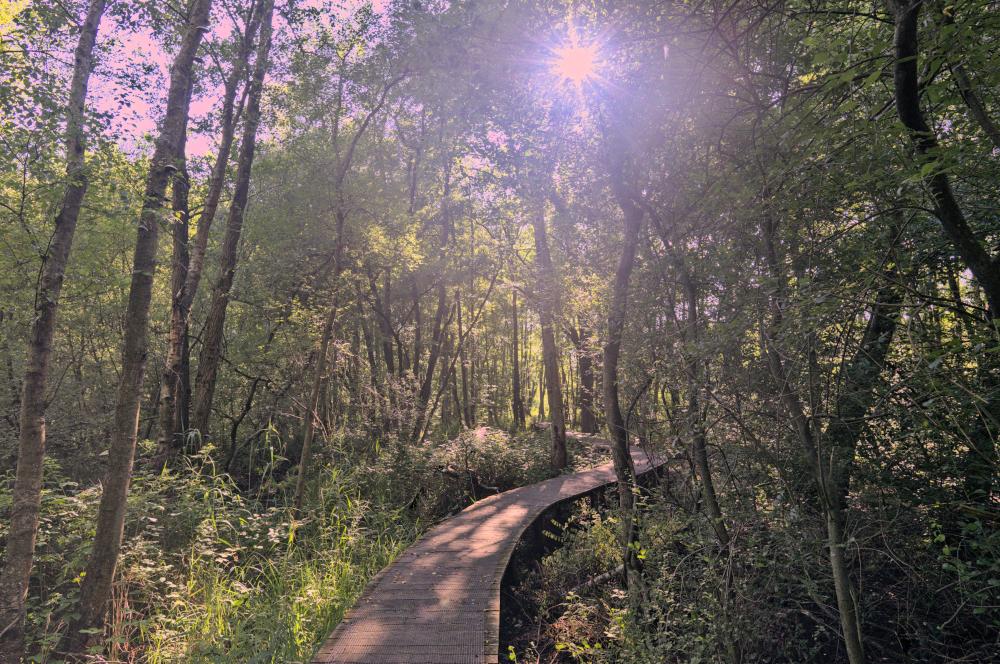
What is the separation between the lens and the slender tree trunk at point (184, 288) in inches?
327

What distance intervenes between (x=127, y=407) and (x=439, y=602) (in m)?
3.43

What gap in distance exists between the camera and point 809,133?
2.75 m

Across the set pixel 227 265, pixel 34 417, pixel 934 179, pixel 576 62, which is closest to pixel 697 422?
pixel 934 179

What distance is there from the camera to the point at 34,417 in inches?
193

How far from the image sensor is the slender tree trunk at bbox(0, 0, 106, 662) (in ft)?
15.0

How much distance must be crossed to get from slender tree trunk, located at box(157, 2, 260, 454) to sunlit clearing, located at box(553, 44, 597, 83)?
19.8 feet

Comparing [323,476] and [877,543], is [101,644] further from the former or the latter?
[877,543]

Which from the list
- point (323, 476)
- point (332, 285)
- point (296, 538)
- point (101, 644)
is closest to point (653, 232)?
point (332, 285)

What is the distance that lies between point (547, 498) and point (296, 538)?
13.7ft

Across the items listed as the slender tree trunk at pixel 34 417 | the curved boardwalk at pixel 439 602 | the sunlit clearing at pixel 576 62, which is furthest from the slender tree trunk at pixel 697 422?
the slender tree trunk at pixel 34 417

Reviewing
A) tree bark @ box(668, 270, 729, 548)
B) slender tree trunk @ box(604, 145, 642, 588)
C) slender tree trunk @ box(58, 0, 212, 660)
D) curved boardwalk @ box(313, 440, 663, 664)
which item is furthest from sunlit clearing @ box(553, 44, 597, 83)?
curved boardwalk @ box(313, 440, 663, 664)

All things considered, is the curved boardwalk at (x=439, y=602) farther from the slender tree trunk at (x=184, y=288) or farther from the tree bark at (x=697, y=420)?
the slender tree trunk at (x=184, y=288)

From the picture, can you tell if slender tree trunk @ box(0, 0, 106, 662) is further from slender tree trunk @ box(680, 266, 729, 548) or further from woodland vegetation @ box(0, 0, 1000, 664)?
slender tree trunk @ box(680, 266, 729, 548)

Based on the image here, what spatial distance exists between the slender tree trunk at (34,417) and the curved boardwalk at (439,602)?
2.82m
